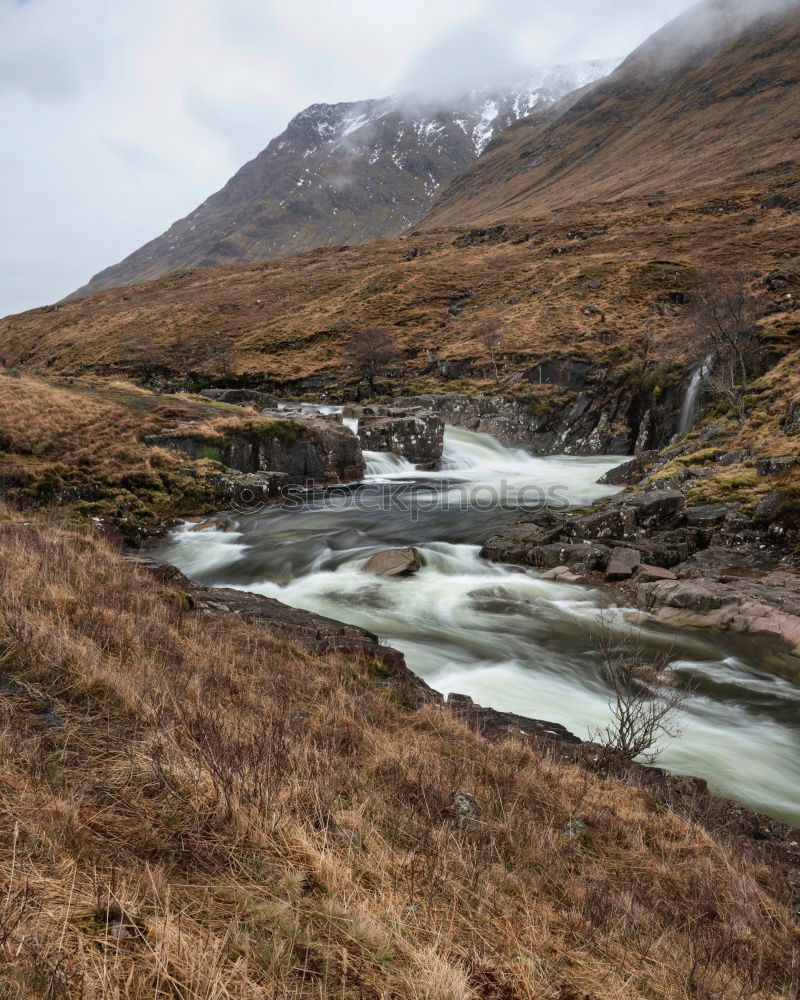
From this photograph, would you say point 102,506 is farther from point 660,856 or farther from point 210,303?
point 210,303

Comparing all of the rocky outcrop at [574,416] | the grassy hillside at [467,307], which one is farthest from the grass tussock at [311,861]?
the grassy hillside at [467,307]

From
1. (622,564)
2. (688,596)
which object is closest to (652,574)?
(622,564)

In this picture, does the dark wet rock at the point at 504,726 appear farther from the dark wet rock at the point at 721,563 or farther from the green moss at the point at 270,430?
the green moss at the point at 270,430

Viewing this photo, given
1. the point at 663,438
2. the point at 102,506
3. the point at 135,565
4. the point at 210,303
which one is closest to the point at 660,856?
the point at 135,565

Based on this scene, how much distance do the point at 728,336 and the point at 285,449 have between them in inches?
820

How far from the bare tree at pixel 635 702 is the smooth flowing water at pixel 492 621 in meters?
0.24

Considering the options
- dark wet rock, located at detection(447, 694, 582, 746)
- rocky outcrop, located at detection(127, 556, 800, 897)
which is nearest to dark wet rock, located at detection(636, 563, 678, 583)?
rocky outcrop, located at detection(127, 556, 800, 897)

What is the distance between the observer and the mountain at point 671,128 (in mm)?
89000

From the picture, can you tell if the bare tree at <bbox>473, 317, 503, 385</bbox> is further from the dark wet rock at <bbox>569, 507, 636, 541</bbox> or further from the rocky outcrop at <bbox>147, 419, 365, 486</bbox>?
the dark wet rock at <bbox>569, 507, 636, 541</bbox>

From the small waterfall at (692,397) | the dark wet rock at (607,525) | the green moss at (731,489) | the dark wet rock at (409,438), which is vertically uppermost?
the small waterfall at (692,397)

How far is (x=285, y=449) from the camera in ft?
72.7

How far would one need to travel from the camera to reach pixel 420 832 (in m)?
3.07

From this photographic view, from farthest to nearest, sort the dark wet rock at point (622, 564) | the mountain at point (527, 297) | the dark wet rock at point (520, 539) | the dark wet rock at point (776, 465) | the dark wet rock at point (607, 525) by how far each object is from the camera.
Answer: the mountain at point (527, 297), the dark wet rock at point (776, 465), the dark wet rock at point (607, 525), the dark wet rock at point (520, 539), the dark wet rock at point (622, 564)

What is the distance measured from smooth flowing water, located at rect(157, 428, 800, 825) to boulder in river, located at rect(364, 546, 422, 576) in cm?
29
